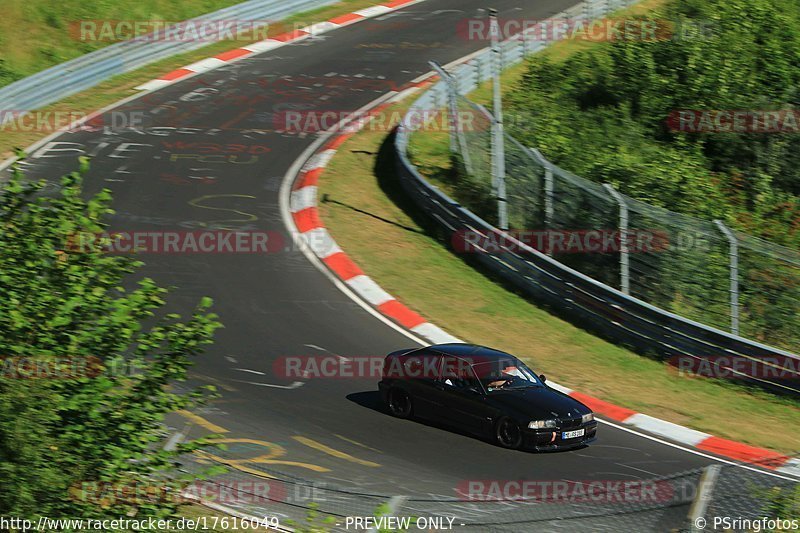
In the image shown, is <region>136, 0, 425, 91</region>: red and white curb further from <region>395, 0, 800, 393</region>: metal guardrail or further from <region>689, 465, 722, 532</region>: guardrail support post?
<region>689, 465, 722, 532</region>: guardrail support post

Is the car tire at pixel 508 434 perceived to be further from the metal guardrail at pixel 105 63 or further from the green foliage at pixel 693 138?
the metal guardrail at pixel 105 63

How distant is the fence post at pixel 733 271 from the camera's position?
16.7m

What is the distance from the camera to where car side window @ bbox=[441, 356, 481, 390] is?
1408cm

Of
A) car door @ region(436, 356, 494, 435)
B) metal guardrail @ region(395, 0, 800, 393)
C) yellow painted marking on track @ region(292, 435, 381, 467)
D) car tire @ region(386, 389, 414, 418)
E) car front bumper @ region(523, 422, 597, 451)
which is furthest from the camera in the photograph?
metal guardrail @ region(395, 0, 800, 393)

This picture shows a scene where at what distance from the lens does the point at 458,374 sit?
14.3 m

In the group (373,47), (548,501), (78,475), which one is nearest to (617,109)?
(373,47)

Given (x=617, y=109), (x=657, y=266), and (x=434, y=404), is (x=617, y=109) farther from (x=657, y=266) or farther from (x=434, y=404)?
(x=434, y=404)

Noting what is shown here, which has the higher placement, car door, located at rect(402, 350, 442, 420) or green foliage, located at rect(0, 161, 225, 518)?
green foliage, located at rect(0, 161, 225, 518)

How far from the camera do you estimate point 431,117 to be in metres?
28.1

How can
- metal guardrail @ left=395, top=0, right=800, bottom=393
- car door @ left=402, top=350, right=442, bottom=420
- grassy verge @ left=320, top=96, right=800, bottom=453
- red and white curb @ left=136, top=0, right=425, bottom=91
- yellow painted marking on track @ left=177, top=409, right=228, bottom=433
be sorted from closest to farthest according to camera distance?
yellow painted marking on track @ left=177, top=409, right=228, bottom=433, car door @ left=402, top=350, right=442, bottom=420, grassy verge @ left=320, top=96, right=800, bottom=453, metal guardrail @ left=395, top=0, right=800, bottom=393, red and white curb @ left=136, top=0, right=425, bottom=91

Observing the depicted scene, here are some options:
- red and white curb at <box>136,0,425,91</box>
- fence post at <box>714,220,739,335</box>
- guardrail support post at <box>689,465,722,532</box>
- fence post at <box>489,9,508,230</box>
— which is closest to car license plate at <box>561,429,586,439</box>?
fence post at <box>714,220,739,335</box>

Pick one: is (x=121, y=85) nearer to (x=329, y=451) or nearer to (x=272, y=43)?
(x=272, y=43)

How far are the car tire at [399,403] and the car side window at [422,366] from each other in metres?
0.26

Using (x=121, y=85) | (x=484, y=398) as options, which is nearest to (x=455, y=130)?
(x=121, y=85)
